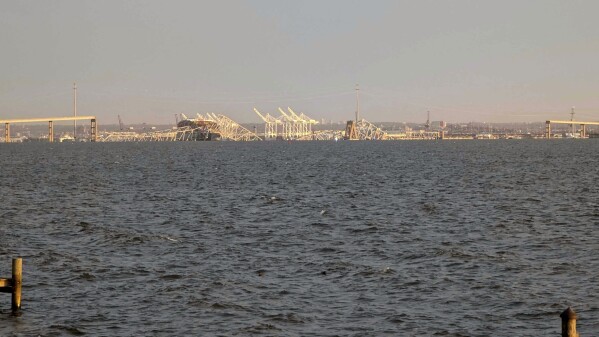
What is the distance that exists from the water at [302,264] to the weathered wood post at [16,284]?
1.05 feet

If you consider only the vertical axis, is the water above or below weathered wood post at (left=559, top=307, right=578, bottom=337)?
below

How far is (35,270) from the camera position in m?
25.8

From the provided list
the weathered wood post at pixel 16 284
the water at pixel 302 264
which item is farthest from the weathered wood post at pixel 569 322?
the weathered wood post at pixel 16 284

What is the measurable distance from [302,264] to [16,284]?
9.18m

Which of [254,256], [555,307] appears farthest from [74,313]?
[555,307]

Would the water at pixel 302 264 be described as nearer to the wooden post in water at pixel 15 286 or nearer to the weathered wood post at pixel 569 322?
the wooden post in water at pixel 15 286

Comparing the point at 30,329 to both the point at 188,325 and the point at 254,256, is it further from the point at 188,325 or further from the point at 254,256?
the point at 254,256

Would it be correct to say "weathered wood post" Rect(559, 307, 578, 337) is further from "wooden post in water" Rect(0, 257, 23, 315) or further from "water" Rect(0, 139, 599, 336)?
"wooden post in water" Rect(0, 257, 23, 315)

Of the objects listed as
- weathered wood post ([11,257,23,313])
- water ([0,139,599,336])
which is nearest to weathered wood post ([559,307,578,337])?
water ([0,139,599,336])

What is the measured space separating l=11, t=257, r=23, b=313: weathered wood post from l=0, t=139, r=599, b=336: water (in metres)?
0.32

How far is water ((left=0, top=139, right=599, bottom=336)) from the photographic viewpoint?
20.0 m

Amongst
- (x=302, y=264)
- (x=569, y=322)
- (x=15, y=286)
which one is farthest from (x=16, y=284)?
(x=569, y=322)

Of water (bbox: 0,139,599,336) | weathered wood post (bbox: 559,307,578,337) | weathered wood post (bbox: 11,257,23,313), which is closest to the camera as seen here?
weathered wood post (bbox: 559,307,578,337)

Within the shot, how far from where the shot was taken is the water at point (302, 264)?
20.0 m
